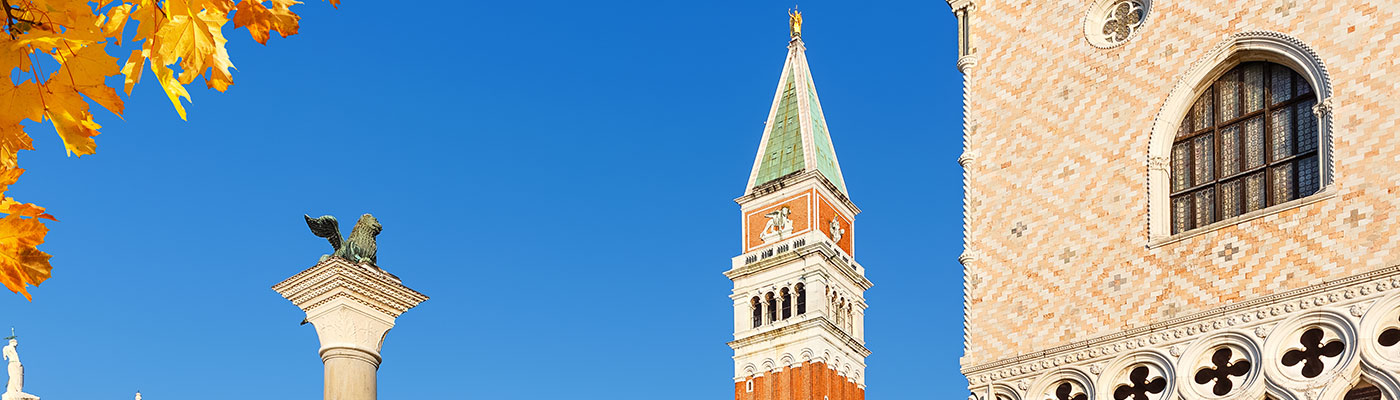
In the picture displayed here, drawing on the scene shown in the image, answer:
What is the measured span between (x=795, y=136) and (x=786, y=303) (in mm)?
5285

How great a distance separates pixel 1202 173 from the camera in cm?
1769

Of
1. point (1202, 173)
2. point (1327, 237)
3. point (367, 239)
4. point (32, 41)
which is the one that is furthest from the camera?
point (1202, 173)

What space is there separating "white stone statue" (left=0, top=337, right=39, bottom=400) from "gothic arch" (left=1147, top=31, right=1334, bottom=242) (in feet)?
66.8

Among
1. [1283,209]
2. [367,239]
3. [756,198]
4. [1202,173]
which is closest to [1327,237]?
[1283,209]

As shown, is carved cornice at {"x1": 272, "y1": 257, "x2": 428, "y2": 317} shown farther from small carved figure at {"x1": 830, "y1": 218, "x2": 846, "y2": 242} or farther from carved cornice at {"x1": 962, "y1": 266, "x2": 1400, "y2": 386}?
small carved figure at {"x1": 830, "y1": 218, "x2": 846, "y2": 242}

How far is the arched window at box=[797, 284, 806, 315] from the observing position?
5100 cm

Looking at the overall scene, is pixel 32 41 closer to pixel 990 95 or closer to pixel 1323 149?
pixel 1323 149

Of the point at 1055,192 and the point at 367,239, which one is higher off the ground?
the point at 1055,192

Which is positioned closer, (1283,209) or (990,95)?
(1283,209)

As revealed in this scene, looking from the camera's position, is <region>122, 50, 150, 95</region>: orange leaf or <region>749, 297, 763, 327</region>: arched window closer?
<region>122, 50, 150, 95</region>: orange leaf

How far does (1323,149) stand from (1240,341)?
2093 mm

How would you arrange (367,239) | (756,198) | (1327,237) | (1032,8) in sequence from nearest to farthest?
(367,239) → (1327,237) → (1032,8) → (756,198)

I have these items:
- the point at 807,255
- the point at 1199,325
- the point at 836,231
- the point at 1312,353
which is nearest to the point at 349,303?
the point at 1199,325

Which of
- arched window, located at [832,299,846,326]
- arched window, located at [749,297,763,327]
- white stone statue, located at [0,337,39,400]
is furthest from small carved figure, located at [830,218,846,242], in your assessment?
white stone statue, located at [0,337,39,400]
